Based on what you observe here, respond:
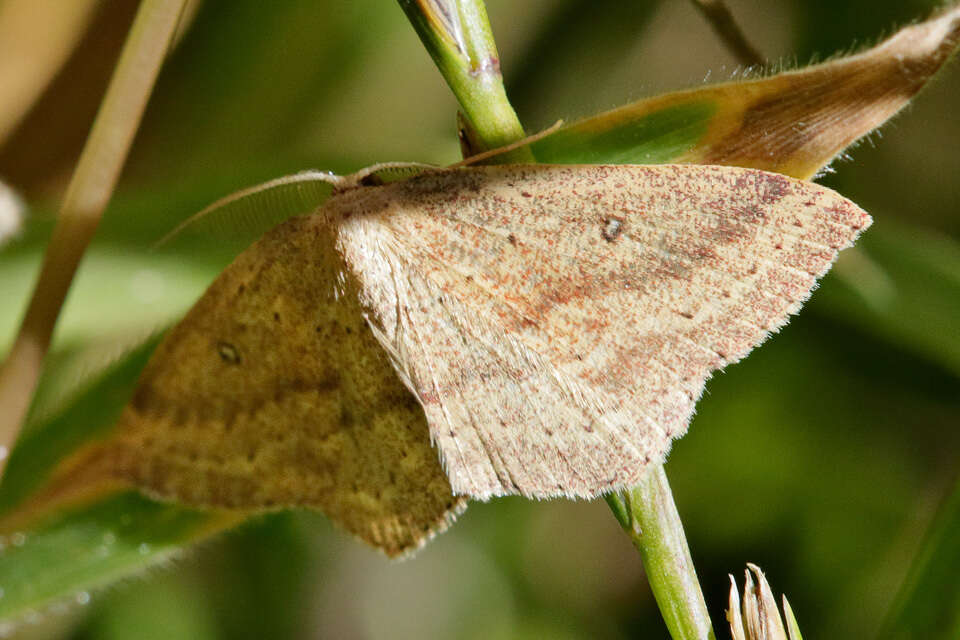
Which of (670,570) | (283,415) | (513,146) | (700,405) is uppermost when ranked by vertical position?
(513,146)

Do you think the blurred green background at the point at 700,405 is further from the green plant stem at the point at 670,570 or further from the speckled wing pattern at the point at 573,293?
the green plant stem at the point at 670,570

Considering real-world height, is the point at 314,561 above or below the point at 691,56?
below

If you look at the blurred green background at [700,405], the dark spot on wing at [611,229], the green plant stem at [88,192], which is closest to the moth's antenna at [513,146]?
the dark spot on wing at [611,229]

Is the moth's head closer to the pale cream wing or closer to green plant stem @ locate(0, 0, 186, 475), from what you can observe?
the pale cream wing

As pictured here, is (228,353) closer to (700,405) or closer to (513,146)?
(513,146)

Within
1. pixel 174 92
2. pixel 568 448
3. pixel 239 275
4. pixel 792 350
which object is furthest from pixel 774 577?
pixel 174 92

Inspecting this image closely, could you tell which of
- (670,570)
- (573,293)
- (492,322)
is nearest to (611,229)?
(573,293)

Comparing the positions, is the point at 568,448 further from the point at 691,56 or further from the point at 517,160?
the point at 691,56
